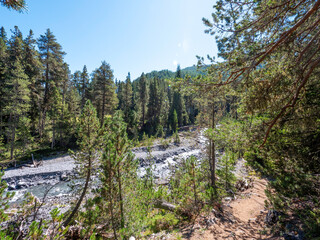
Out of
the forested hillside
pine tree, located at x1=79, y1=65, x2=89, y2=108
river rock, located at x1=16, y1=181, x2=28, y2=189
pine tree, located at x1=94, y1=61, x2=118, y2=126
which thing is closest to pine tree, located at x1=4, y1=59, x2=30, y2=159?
the forested hillside

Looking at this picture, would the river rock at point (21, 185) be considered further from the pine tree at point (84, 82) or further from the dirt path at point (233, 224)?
the pine tree at point (84, 82)

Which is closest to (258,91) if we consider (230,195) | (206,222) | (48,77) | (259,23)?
(259,23)

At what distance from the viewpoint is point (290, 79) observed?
3.13 m

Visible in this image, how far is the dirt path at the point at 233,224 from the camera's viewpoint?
4.45 m

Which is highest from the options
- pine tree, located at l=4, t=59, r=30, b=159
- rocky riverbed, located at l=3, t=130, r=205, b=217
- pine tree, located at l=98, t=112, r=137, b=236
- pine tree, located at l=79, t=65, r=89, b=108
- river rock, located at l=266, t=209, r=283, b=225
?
pine tree, located at l=79, t=65, r=89, b=108

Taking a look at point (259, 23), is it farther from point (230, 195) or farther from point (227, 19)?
point (230, 195)

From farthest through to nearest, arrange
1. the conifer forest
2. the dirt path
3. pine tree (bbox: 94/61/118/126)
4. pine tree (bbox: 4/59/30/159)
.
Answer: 1. pine tree (bbox: 94/61/118/126)
2. pine tree (bbox: 4/59/30/159)
3. the dirt path
4. the conifer forest

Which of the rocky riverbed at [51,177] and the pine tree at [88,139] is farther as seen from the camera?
the rocky riverbed at [51,177]

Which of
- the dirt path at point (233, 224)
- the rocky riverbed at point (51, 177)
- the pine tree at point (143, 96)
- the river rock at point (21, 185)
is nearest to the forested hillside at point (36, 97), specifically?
the rocky riverbed at point (51, 177)

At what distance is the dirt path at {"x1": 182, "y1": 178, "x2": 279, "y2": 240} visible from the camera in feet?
14.6

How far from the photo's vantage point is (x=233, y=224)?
5262mm

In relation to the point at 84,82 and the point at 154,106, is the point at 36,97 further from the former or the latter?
the point at 154,106

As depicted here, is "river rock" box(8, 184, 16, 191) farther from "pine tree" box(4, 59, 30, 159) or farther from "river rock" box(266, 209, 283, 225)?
"river rock" box(266, 209, 283, 225)

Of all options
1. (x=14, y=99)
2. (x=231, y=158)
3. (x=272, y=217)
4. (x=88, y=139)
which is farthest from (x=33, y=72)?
(x=272, y=217)
